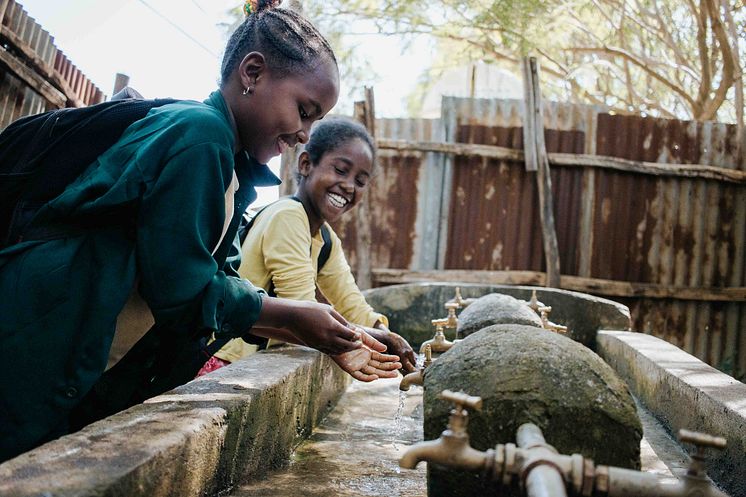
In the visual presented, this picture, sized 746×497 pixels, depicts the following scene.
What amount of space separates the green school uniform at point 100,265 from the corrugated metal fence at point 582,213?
5.39 meters

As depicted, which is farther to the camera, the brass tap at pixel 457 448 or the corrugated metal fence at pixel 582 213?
the corrugated metal fence at pixel 582 213

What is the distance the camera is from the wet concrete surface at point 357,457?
185 cm

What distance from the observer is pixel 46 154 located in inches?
62.7


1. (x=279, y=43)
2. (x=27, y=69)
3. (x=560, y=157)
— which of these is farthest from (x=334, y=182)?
(x=560, y=157)

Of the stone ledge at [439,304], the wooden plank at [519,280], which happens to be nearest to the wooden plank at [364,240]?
the wooden plank at [519,280]

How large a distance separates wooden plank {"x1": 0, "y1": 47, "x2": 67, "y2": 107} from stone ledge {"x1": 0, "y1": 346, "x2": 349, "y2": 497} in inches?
159

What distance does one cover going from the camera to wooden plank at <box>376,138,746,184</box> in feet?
23.0

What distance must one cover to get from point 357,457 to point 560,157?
5457mm

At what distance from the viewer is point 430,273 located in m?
6.93

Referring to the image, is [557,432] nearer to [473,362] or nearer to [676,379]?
[473,362]

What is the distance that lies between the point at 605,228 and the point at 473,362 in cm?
591

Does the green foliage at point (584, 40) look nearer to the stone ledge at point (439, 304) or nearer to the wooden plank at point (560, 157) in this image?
the wooden plank at point (560, 157)

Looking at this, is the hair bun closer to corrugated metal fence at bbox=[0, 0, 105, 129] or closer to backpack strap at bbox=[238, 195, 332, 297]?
backpack strap at bbox=[238, 195, 332, 297]

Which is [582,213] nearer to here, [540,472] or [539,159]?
[539,159]
